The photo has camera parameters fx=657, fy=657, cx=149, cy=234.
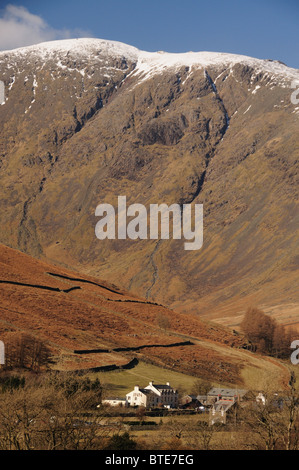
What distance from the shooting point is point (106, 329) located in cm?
11512

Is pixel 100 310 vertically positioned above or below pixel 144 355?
above

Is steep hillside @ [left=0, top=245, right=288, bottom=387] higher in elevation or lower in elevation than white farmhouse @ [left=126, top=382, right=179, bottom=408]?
higher

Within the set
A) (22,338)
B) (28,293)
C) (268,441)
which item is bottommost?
(268,441)

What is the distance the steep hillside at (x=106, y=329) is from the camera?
98.3 meters

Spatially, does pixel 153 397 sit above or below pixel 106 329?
below

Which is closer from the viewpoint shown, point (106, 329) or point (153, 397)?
point (153, 397)

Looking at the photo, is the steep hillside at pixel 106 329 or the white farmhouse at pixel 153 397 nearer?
the white farmhouse at pixel 153 397

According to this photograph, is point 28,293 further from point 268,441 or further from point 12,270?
point 268,441

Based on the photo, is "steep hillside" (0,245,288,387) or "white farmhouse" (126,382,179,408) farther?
"steep hillside" (0,245,288,387)

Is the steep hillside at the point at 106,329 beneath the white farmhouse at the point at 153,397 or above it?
above

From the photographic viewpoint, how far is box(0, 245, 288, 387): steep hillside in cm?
9831
